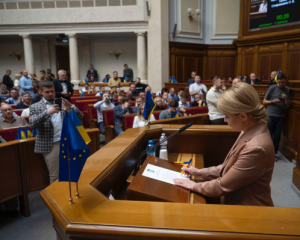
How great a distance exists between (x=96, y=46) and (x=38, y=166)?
13.0 metres

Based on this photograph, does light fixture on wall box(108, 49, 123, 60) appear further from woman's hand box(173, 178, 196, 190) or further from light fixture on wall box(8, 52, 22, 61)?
woman's hand box(173, 178, 196, 190)

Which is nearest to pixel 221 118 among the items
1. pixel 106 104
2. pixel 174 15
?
pixel 106 104

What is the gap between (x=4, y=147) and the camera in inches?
105

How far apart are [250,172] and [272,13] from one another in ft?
34.6

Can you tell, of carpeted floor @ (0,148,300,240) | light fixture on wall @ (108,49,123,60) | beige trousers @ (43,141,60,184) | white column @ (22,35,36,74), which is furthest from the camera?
light fixture on wall @ (108,49,123,60)

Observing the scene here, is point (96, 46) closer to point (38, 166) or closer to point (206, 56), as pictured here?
point (206, 56)

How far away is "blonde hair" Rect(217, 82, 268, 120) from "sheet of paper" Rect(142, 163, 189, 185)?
553mm

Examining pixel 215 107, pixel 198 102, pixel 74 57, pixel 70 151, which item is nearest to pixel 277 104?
pixel 215 107

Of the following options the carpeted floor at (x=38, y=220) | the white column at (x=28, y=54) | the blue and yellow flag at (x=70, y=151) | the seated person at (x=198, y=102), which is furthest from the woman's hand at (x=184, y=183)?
the white column at (x=28, y=54)

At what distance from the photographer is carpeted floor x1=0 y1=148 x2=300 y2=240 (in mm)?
2498

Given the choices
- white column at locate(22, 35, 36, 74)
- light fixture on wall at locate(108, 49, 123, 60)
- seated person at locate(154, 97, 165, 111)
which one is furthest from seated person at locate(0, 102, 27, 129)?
light fixture on wall at locate(108, 49, 123, 60)

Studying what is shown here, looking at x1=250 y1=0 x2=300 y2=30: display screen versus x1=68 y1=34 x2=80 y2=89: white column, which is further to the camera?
x1=68 y1=34 x2=80 y2=89: white column

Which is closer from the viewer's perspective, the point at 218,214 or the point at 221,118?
the point at 218,214

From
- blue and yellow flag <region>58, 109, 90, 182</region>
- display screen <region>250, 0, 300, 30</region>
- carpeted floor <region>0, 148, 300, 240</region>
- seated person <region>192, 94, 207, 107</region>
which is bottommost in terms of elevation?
carpeted floor <region>0, 148, 300, 240</region>
